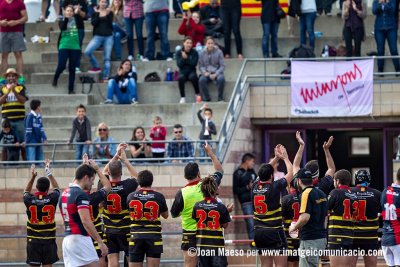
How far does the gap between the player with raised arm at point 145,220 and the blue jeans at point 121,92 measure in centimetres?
981

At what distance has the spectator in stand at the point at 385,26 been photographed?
108 feet

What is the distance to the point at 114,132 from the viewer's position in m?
33.0

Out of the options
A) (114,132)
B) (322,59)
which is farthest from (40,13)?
(322,59)

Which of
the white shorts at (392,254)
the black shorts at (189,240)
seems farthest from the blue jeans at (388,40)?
the black shorts at (189,240)

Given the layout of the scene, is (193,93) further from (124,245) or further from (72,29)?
(124,245)

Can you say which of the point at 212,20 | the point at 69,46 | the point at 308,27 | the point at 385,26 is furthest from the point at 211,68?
the point at 385,26

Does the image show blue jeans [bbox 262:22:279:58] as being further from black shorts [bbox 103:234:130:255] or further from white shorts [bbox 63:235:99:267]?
white shorts [bbox 63:235:99:267]

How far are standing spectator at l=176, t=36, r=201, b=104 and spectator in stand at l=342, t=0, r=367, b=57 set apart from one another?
3.63m

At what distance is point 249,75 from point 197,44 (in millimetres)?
2281

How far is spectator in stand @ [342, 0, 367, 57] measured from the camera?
33406mm

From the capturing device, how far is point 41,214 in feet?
82.6

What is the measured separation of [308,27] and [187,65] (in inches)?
127

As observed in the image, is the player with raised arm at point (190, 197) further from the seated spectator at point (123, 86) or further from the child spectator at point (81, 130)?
the seated spectator at point (123, 86)

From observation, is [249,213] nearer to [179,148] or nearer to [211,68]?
[179,148]
